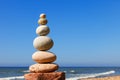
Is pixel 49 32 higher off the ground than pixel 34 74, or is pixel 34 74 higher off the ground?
pixel 49 32

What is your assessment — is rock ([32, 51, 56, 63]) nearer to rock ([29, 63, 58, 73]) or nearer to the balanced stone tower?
the balanced stone tower

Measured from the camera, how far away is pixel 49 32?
9.28 metres

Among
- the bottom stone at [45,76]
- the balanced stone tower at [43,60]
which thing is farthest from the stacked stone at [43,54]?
the bottom stone at [45,76]

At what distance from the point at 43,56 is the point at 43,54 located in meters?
0.05

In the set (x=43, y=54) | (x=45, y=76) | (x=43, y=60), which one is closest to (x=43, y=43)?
(x=43, y=54)

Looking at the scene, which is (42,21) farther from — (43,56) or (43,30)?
(43,56)

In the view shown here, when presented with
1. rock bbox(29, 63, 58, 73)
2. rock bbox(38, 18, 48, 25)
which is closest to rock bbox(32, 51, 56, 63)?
rock bbox(29, 63, 58, 73)

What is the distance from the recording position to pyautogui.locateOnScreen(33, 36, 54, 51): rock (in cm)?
901

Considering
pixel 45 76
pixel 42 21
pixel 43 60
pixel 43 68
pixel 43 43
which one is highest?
pixel 42 21

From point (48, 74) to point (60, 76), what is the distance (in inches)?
13.5

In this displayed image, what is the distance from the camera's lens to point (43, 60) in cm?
904

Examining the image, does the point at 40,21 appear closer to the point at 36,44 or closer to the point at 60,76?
the point at 36,44

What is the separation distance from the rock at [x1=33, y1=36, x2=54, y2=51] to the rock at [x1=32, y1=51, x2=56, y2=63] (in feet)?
0.41

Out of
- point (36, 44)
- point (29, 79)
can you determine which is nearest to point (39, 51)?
point (36, 44)
